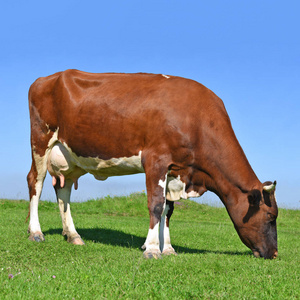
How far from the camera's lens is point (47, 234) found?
980 cm

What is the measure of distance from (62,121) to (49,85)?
1091 mm

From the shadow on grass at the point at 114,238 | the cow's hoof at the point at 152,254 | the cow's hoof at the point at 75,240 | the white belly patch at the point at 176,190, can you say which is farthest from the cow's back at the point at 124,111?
the shadow on grass at the point at 114,238

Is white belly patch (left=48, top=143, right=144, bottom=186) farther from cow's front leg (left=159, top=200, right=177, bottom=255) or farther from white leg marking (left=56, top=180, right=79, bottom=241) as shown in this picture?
cow's front leg (left=159, top=200, right=177, bottom=255)

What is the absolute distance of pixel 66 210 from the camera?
30.3ft

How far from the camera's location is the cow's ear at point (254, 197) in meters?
7.09

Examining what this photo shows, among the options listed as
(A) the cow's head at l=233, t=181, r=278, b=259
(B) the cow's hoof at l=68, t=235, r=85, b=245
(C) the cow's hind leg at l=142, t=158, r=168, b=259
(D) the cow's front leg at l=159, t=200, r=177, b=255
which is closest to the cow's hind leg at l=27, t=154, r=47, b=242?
(B) the cow's hoof at l=68, t=235, r=85, b=245

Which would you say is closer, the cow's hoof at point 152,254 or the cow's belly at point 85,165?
the cow's hoof at point 152,254

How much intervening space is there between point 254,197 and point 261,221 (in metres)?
0.44

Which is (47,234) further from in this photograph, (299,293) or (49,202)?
(49,202)

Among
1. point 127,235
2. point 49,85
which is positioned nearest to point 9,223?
point 127,235

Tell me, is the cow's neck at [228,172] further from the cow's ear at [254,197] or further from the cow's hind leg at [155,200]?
the cow's hind leg at [155,200]

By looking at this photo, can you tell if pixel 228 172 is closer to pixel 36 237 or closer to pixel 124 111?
pixel 124 111

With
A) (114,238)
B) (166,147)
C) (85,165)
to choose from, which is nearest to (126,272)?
(166,147)

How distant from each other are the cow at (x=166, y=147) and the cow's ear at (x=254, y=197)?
0.05 ft
